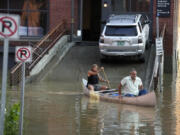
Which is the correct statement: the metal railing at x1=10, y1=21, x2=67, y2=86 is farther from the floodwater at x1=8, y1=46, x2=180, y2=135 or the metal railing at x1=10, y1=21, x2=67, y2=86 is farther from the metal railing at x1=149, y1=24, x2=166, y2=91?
the metal railing at x1=149, y1=24, x2=166, y2=91

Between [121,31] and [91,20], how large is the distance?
10.1m

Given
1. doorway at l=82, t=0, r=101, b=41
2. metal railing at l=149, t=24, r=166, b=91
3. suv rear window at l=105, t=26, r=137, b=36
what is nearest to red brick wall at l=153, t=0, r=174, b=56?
suv rear window at l=105, t=26, r=137, b=36

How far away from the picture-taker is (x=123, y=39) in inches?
949

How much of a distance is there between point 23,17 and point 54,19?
190cm

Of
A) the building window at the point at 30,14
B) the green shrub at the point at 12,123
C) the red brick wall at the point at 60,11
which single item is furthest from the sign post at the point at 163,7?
the green shrub at the point at 12,123

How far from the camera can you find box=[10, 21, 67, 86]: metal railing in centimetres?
2244

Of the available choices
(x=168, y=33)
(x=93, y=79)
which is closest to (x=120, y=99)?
(x=93, y=79)

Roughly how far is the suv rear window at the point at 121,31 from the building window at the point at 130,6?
5318 mm

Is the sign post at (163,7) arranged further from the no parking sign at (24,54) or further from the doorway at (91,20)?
the no parking sign at (24,54)

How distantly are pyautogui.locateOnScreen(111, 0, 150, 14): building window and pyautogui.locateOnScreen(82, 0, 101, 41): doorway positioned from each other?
306cm

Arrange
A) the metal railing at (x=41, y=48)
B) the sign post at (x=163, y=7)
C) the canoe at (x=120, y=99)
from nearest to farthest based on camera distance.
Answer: the canoe at (x=120, y=99)
the metal railing at (x=41, y=48)
the sign post at (x=163, y=7)

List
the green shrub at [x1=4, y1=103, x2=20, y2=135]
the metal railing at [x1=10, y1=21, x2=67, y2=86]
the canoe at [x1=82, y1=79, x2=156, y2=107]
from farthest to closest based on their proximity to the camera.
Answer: the metal railing at [x1=10, y1=21, x2=67, y2=86]
the canoe at [x1=82, y1=79, x2=156, y2=107]
the green shrub at [x1=4, y1=103, x2=20, y2=135]

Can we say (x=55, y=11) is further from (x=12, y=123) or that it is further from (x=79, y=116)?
(x=12, y=123)

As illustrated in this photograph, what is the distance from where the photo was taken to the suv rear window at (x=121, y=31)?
961 inches
